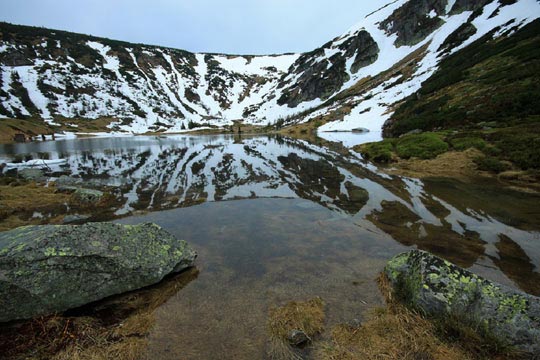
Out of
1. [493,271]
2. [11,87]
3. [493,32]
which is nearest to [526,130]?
[493,271]

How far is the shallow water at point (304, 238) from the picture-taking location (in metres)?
5.38

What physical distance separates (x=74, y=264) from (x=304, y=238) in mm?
6613

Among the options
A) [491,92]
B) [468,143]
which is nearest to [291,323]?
[468,143]

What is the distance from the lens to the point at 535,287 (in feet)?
19.5

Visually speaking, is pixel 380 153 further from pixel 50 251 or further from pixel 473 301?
pixel 50 251

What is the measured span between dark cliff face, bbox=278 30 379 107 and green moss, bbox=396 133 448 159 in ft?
450

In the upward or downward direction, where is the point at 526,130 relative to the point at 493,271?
upward

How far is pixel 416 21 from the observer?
450 ft

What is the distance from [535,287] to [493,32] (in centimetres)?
8886

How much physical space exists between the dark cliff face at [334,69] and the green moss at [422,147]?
137163 millimetres

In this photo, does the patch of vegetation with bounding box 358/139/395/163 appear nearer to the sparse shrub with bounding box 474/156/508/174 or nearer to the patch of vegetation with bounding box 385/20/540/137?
the sparse shrub with bounding box 474/156/508/174

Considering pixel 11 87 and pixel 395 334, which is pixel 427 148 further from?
pixel 11 87

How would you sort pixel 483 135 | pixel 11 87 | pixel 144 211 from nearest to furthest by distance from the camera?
pixel 144 211, pixel 483 135, pixel 11 87

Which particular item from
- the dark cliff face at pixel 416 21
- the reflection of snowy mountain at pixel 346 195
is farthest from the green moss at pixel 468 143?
the dark cliff face at pixel 416 21
